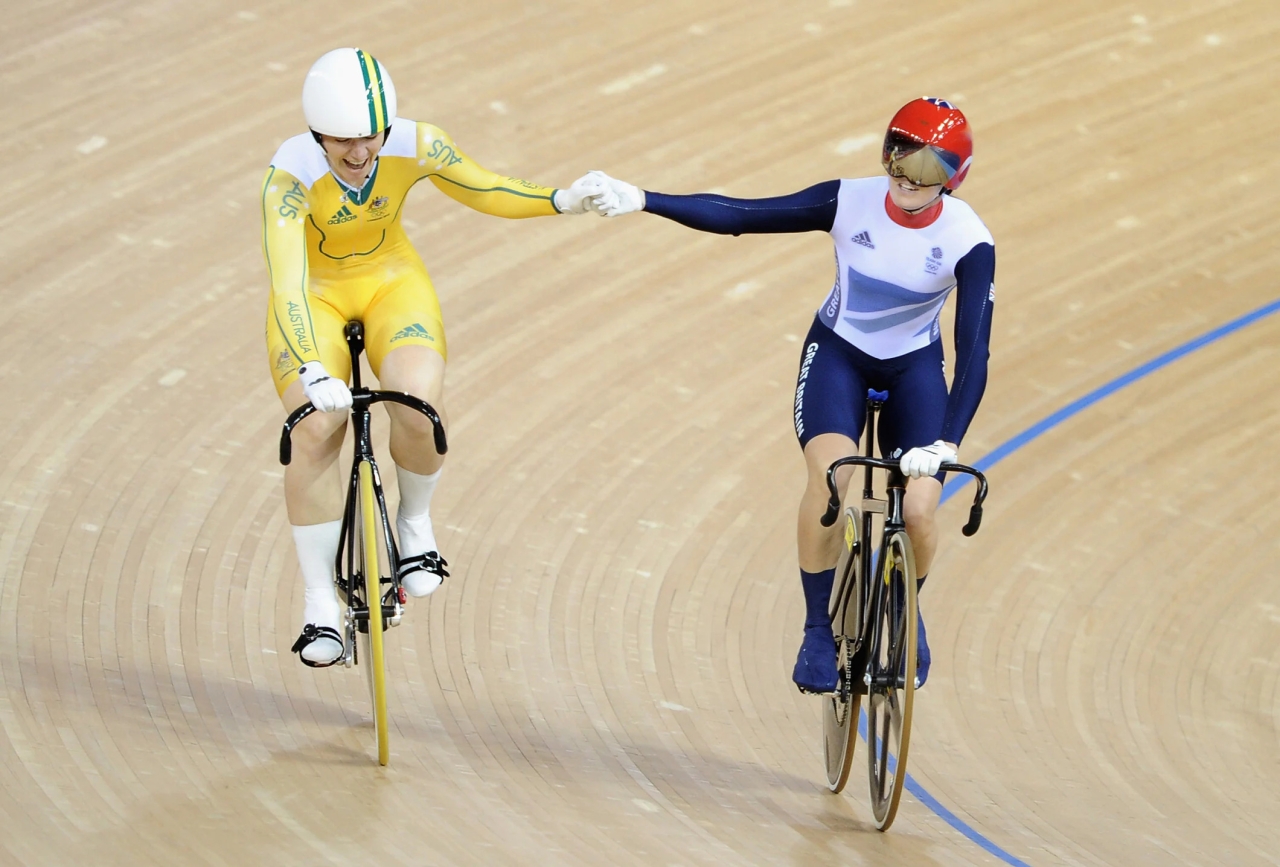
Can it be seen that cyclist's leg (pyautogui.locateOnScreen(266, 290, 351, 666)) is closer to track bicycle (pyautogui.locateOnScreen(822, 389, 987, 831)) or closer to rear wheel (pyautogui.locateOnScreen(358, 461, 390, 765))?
rear wheel (pyautogui.locateOnScreen(358, 461, 390, 765))

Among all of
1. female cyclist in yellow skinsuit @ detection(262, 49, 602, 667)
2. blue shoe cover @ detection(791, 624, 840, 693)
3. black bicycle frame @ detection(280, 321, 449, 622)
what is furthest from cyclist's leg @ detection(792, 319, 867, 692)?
black bicycle frame @ detection(280, 321, 449, 622)

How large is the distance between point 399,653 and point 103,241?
2.56 m

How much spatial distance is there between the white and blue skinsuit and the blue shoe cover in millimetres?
442

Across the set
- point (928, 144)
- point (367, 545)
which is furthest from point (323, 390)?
point (928, 144)

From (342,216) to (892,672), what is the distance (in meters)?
1.56

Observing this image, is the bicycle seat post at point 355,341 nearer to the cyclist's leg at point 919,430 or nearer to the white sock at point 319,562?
the white sock at point 319,562

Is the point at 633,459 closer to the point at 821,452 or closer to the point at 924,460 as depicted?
the point at 821,452

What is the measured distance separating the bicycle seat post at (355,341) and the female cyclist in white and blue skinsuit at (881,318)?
617mm

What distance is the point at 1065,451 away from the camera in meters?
5.79

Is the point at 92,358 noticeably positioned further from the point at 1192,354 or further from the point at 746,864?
the point at 1192,354

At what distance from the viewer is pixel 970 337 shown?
3.59 m

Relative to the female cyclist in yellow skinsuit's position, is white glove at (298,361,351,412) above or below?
below

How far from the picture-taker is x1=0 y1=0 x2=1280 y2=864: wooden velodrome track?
387 cm

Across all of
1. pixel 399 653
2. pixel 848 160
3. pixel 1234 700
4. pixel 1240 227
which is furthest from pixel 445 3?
pixel 1234 700
